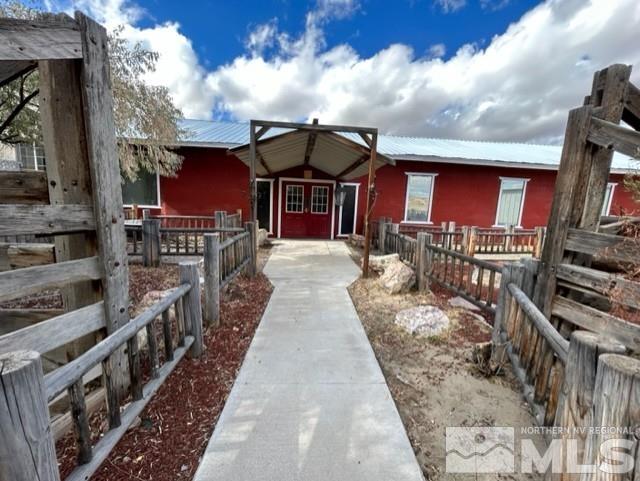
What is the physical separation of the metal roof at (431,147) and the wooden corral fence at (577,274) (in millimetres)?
6974

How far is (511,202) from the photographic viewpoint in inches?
422

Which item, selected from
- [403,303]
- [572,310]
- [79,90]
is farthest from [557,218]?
[79,90]

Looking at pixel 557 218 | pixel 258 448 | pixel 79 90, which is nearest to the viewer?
pixel 79 90

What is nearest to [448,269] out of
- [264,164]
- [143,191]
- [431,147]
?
[264,164]

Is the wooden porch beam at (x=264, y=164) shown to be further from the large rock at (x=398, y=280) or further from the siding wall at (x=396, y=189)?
the large rock at (x=398, y=280)

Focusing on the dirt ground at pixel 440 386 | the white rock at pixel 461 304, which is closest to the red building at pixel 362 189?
the white rock at pixel 461 304

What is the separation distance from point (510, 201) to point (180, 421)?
12307 millimetres

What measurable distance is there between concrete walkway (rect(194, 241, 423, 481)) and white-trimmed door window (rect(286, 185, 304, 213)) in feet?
21.6

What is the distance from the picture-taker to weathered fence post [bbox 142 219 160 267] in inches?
231

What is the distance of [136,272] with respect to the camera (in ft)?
18.3

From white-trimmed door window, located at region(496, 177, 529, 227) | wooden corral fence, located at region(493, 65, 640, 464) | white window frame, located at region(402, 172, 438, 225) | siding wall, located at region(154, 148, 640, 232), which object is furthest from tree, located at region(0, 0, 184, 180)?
white-trimmed door window, located at region(496, 177, 529, 227)

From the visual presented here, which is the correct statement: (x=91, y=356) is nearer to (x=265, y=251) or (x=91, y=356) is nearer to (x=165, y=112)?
(x=165, y=112)

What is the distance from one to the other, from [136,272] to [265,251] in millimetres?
3201

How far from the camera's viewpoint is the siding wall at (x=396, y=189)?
9242 millimetres
